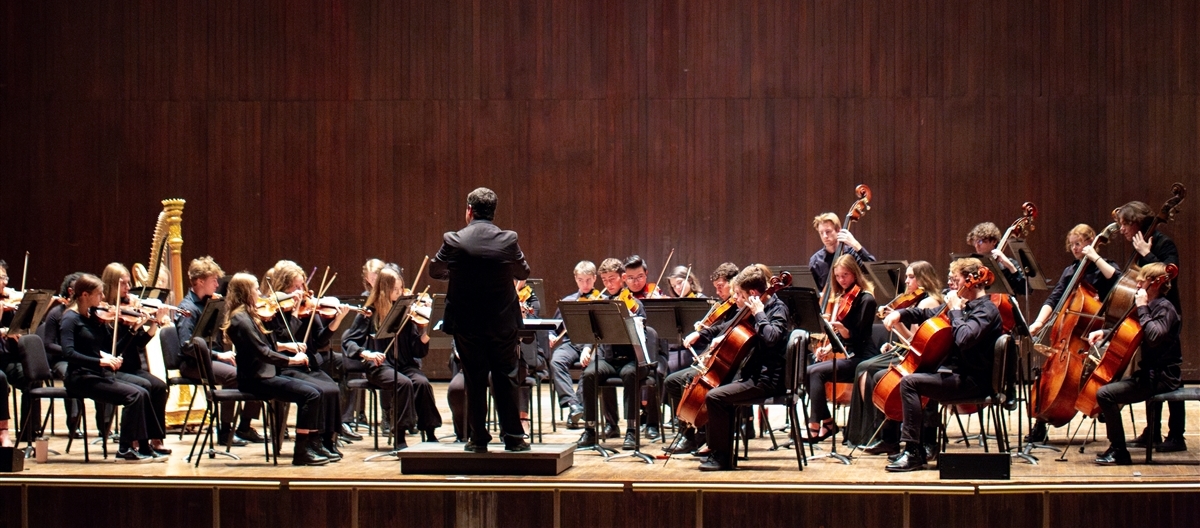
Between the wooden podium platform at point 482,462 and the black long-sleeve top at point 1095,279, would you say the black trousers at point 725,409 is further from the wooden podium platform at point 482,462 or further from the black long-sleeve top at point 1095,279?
the black long-sleeve top at point 1095,279

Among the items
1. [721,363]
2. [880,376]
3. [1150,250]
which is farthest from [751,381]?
[1150,250]

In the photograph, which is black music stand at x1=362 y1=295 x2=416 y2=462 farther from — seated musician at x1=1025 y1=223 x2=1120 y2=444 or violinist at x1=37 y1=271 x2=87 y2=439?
seated musician at x1=1025 y1=223 x2=1120 y2=444

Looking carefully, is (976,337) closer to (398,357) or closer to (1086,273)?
(1086,273)

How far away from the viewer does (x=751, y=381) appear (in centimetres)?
599

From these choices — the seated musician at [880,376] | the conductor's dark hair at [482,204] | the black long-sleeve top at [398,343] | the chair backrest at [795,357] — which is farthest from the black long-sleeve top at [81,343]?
the seated musician at [880,376]

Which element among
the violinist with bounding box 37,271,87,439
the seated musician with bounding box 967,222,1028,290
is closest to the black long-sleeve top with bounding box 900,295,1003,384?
the seated musician with bounding box 967,222,1028,290

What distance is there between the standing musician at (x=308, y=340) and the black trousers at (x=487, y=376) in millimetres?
995

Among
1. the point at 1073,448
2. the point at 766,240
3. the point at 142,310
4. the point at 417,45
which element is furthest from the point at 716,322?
the point at 417,45

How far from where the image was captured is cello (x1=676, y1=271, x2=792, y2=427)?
603 centimetres

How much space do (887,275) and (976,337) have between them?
1362mm

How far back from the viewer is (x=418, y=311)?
23.4 feet

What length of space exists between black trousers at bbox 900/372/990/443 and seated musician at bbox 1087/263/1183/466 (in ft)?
2.17

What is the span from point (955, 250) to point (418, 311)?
5.08 metres

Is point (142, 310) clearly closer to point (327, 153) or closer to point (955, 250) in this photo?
point (327, 153)
